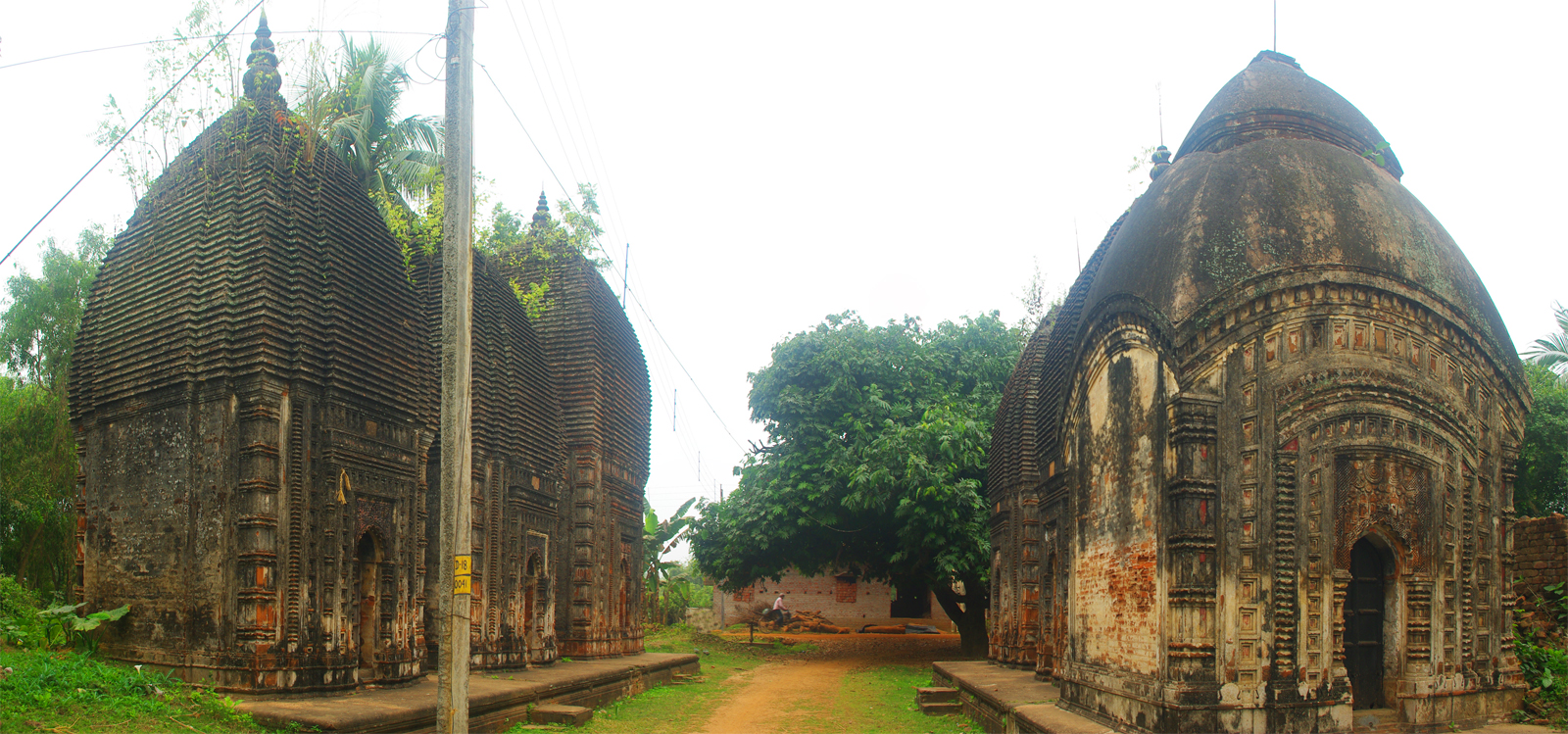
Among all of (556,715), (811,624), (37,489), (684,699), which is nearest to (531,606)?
(684,699)

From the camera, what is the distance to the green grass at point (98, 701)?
7598 mm

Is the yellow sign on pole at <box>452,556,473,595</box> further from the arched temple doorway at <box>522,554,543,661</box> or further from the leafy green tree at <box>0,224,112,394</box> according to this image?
the leafy green tree at <box>0,224,112,394</box>

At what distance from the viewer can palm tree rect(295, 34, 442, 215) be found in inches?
660

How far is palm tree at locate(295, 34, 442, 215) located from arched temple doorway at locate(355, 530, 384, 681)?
6.31m

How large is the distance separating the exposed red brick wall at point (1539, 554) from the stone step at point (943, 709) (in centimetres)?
690

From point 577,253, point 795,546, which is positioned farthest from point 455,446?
point 795,546

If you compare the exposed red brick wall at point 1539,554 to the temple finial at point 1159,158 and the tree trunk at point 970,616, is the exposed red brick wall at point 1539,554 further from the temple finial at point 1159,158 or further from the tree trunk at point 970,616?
the tree trunk at point 970,616

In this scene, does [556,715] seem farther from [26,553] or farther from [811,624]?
[811,624]

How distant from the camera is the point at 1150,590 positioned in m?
8.91

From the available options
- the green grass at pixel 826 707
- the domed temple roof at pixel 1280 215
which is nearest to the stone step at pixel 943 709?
the green grass at pixel 826 707

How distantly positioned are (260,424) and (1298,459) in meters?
9.30

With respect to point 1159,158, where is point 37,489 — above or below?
below

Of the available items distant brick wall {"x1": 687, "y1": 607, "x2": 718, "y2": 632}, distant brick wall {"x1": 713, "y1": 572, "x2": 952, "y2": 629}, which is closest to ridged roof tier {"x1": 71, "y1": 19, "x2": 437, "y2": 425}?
distant brick wall {"x1": 687, "y1": 607, "x2": 718, "y2": 632}

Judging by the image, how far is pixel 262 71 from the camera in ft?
35.4
